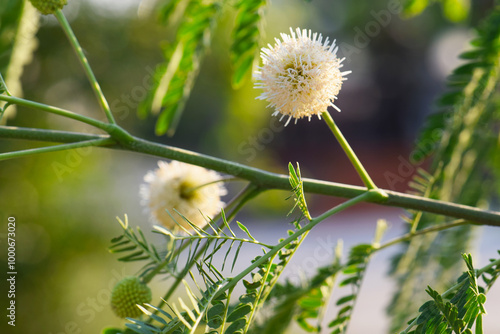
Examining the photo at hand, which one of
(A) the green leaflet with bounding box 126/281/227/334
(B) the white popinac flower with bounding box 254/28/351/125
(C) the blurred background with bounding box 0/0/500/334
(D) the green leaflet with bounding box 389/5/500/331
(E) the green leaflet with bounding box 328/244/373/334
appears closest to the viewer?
(A) the green leaflet with bounding box 126/281/227/334

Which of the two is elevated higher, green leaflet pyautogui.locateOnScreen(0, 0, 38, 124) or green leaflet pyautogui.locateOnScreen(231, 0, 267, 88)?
green leaflet pyautogui.locateOnScreen(0, 0, 38, 124)

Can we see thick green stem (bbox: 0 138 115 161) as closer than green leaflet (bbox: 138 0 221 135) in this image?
Yes

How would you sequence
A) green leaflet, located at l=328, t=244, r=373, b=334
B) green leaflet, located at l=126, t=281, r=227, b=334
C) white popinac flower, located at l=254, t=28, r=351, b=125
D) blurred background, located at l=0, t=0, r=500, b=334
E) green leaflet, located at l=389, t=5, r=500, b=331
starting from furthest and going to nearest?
blurred background, located at l=0, t=0, r=500, b=334 < green leaflet, located at l=389, t=5, r=500, b=331 < green leaflet, located at l=328, t=244, r=373, b=334 < white popinac flower, located at l=254, t=28, r=351, b=125 < green leaflet, located at l=126, t=281, r=227, b=334

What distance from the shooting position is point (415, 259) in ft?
3.63

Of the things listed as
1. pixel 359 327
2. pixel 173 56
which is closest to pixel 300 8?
pixel 359 327

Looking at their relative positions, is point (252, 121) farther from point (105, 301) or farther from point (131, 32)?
point (105, 301)

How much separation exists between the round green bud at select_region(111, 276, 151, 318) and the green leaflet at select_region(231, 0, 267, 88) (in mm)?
439

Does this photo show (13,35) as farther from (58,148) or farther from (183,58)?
(58,148)

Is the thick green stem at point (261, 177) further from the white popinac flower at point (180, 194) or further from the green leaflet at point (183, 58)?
the green leaflet at point (183, 58)

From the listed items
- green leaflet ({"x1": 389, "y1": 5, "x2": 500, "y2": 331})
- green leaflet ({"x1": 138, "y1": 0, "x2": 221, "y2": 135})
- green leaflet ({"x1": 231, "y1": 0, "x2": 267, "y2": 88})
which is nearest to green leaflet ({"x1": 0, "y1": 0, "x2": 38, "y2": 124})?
green leaflet ({"x1": 138, "y1": 0, "x2": 221, "y2": 135})

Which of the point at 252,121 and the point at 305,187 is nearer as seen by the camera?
the point at 305,187

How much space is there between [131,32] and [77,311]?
1.67m

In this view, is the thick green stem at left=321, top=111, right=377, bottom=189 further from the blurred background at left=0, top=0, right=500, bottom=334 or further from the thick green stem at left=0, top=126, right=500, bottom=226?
the blurred background at left=0, top=0, right=500, bottom=334

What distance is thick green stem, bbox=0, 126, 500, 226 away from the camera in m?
0.60
